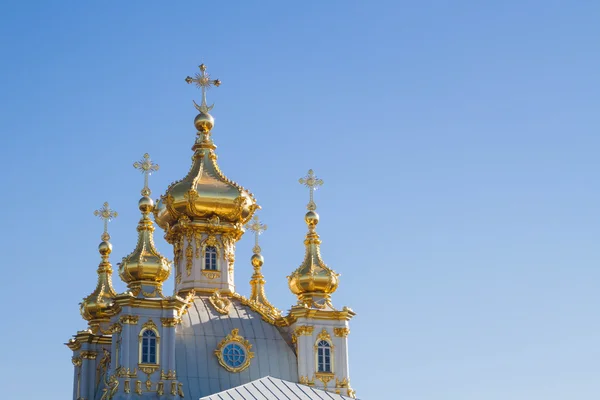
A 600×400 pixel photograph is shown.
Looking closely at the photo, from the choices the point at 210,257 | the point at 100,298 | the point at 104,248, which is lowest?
the point at 100,298

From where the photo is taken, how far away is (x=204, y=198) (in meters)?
52.1

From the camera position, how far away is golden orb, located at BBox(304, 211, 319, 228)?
51406 mm

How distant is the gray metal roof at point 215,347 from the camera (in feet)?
150

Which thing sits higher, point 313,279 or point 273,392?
point 313,279

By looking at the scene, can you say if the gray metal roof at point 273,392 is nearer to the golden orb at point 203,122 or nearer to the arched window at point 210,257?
the arched window at point 210,257

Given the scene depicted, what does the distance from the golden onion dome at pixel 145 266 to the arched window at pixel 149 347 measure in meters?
2.15

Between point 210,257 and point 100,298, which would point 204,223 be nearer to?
point 210,257

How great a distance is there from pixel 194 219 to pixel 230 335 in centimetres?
691

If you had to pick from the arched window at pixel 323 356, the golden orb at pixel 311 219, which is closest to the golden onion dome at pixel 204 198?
the golden orb at pixel 311 219

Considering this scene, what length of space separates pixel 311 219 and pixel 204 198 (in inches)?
185

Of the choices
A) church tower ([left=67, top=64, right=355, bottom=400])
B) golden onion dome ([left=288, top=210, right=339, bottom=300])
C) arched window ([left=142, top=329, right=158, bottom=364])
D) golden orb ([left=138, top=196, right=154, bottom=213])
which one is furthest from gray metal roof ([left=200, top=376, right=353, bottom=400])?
golden orb ([left=138, top=196, right=154, bottom=213])

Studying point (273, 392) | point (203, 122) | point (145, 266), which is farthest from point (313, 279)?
point (273, 392)

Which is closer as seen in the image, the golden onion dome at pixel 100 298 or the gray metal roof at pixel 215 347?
the gray metal roof at pixel 215 347

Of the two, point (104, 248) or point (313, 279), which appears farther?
point (104, 248)
